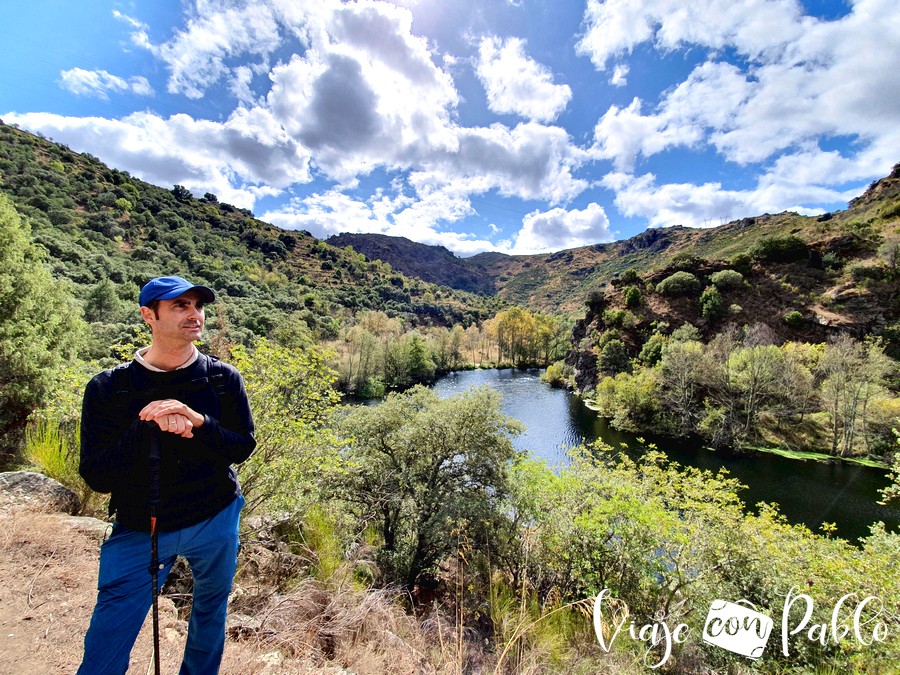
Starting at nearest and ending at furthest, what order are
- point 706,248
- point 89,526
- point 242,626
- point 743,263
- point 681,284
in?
point 242,626 → point 89,526 → point 743,263 → point 681,284 → point 706,248

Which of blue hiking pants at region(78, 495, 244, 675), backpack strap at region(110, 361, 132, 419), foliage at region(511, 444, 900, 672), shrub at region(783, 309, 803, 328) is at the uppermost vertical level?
shrub at region(783, 309, 803, 328)

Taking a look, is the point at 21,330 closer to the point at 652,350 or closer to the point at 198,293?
the point at 198,293

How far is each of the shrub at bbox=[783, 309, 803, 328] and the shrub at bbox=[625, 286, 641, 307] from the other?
13272mm

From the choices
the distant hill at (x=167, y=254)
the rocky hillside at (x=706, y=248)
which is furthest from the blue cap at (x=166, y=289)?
the rocky hillside at (x=706, y=248)

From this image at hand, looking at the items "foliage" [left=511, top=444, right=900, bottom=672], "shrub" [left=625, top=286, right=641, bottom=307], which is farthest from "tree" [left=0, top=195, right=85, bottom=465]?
"shrub" [left=625, top=286, right=641, bottom=307]

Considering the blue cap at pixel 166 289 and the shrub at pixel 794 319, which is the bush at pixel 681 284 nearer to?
the shrub at pixel 794 319

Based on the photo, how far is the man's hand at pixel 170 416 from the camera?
171 cm

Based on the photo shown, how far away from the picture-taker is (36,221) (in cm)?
3647

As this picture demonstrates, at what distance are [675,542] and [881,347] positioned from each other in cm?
3421

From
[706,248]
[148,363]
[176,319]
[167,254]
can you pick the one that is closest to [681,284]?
[176,319]

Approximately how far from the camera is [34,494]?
12.5 ft

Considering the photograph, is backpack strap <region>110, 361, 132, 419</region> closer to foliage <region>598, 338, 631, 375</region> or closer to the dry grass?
the dry grass

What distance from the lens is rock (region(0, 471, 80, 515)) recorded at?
144 inches

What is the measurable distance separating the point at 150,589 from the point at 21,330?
8027 mm
